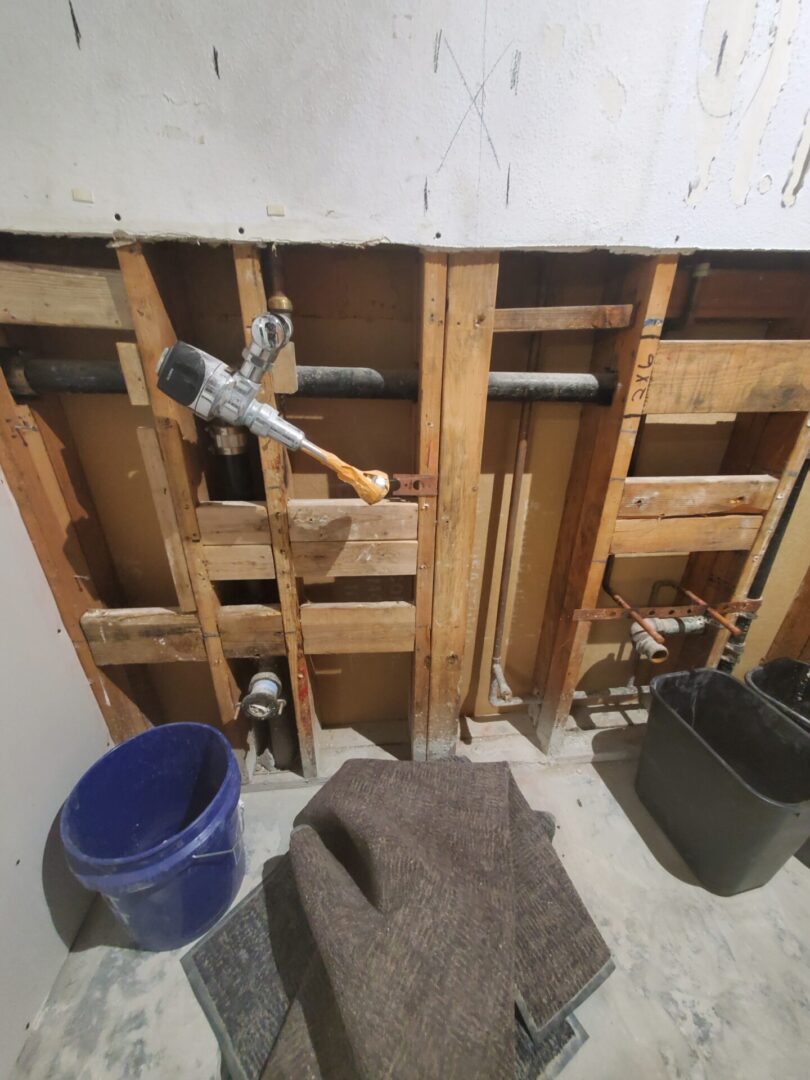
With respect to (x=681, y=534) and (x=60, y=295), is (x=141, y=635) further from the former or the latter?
(x=681, y=534)

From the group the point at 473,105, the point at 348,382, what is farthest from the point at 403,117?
the point at 348,382

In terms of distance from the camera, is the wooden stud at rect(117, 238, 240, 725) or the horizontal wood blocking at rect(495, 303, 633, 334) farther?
the horizontal wood blocking at rect(495, 303, 633, 334)

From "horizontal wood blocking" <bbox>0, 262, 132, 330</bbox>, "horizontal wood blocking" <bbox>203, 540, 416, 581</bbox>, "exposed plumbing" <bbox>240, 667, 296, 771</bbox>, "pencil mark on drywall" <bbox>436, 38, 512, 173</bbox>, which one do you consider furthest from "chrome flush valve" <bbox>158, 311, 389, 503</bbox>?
"exposed plumbing" <bbox>240, 667, 296, 771</bbox>

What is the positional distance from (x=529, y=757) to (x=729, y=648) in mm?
815

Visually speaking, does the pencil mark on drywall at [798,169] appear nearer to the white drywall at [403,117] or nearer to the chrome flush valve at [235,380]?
the white drywall at [403,117]

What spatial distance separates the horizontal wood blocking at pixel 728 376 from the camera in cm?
95

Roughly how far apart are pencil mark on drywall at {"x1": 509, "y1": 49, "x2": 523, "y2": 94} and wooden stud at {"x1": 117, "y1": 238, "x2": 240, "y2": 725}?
762mm

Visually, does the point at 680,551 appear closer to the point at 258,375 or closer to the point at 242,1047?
the point at 258,375

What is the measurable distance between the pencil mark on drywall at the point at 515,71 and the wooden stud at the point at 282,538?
1.83ft

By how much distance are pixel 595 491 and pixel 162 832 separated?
5.36ft

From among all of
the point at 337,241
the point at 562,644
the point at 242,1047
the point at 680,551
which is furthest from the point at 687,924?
the point at 337,241

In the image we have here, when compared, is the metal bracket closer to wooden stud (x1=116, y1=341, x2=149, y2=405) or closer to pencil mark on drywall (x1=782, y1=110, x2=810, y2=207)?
wooden stud (x1=116, y1=341, x2=149, y2=405)

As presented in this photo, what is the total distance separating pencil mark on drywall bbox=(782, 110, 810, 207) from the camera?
2.53 ft

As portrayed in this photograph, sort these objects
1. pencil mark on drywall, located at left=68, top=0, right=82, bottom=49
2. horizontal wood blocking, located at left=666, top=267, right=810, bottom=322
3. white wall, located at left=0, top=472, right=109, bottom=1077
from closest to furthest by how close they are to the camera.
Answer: pencil mark on drywall, located at left=68, top=0, right=82, bottom=49 → white wall, located at left=0, top=472, right=109, bottom=1077 → horizontal wood blocking, located at left=666, top=267, right=810, bottom=322
